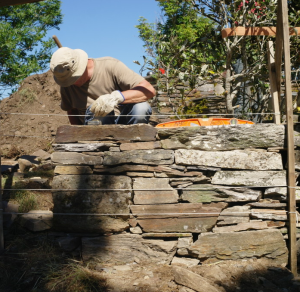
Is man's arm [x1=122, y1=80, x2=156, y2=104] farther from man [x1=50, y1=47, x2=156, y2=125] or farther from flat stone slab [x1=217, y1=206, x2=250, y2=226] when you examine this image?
flat stone slab [x1=217, y1=206, x2=250, y2=226]

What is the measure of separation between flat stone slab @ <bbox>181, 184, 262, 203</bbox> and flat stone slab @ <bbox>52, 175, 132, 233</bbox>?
22.4 inches

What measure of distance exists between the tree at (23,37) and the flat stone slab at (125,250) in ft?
34.3

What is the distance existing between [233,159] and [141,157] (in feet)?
2.80

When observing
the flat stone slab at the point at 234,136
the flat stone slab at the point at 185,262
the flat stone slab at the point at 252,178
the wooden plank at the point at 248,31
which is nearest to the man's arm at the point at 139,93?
the flat stone slab at the point at 234,136

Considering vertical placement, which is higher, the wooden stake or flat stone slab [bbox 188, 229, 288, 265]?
the wooden stake

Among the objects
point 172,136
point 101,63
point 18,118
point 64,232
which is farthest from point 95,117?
point 18,118

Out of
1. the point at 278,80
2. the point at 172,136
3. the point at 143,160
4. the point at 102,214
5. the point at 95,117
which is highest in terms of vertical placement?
the point at 278,80

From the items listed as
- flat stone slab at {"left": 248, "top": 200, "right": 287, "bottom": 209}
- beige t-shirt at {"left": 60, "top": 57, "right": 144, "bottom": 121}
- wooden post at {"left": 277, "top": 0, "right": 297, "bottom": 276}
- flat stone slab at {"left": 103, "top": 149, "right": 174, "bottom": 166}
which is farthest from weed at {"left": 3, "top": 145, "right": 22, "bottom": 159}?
wooden post at {"left": 277, "top": 0, "right": 297, "bottom": 276}

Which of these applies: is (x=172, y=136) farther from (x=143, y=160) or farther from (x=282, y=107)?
(x=282, y=107)

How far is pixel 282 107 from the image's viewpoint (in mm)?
4504

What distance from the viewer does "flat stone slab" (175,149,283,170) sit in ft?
10.9

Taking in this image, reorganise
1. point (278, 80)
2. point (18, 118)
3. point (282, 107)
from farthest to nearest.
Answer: point (18, 118), point (282, 107), point (278, 80)

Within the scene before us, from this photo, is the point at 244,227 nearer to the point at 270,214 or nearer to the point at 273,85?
the point at 270,214

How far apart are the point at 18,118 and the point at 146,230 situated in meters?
5.30
